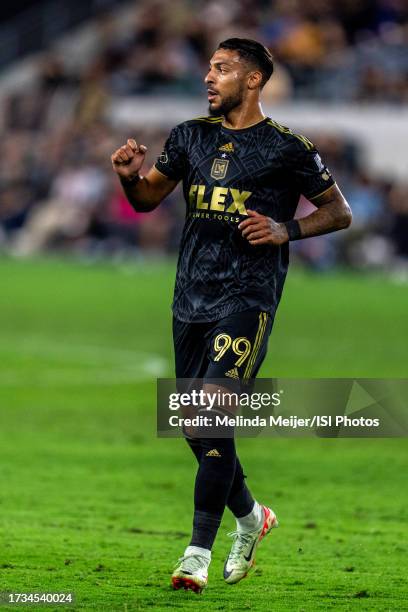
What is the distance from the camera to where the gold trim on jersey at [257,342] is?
292 inches

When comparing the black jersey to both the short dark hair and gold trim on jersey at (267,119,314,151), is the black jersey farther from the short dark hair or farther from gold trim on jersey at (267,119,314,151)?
the short dark hair

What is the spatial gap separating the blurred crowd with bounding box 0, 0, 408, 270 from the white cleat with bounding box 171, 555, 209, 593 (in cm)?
2211

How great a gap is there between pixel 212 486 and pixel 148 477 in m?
3.92

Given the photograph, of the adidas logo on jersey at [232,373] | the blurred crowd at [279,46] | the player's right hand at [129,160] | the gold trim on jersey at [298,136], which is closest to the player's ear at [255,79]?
the gold trim on jersey at [298,136]

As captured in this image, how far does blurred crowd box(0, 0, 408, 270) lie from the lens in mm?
30891

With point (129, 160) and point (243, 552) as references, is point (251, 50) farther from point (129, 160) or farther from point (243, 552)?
point (243, 552)

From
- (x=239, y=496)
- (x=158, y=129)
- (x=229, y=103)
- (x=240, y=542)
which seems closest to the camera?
(x=229, y=103)

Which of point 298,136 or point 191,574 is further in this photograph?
point 298,136

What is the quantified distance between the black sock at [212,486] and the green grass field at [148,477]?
0.30 metres

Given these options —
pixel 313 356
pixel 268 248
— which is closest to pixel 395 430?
pixel 268 248

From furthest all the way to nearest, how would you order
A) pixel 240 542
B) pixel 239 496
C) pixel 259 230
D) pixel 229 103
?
pixel 239 496 → pixel 240 542 → pixel 229 103 → pixel 259 230

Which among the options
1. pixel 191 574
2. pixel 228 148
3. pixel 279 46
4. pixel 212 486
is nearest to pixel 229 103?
pixel 228 148

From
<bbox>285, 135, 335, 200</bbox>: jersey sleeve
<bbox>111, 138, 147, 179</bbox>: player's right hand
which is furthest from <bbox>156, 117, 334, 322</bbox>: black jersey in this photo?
<bbox>111, 138, 147, 179</bbox>: player's right hand

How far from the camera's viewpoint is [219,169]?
24.5ft
